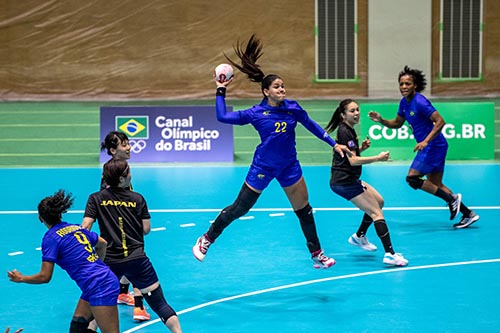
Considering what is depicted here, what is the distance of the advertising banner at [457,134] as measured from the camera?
17.1 meters

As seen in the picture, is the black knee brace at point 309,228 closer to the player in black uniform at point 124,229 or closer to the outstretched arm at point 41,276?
the player in black uniform at point 124,229

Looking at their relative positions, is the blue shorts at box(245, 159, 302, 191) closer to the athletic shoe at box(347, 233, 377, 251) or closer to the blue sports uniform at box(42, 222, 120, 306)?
the athletic shoe at box(347, 233, 377, 251)

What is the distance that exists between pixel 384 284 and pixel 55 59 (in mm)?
21231

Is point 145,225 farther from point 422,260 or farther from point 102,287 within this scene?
point 422,260

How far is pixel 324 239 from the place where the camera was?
10531mm

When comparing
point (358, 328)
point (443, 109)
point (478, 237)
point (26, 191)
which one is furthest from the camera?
point (443, 109)

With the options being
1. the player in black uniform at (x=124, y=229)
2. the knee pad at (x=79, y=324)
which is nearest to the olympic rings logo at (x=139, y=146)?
the player in black uniform at (x=124, y=229)

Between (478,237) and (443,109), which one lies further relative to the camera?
(443,109)

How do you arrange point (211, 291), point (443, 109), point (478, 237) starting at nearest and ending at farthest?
point (211, 291) → point (478, 237) → point (443, 109)

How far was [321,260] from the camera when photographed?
8773mm

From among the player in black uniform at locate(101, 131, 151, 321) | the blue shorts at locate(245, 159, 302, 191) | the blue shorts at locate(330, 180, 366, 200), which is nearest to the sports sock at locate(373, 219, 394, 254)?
the blue shorts at locate(330, 180, 366, 200)

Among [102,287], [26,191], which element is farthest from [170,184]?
[102,287]

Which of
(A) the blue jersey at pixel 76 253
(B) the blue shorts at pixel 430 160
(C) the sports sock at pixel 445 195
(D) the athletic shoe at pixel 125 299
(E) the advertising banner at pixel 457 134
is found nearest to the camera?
(A) the blue jersey at pixel 76 253

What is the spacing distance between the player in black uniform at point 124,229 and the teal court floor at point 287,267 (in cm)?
78
